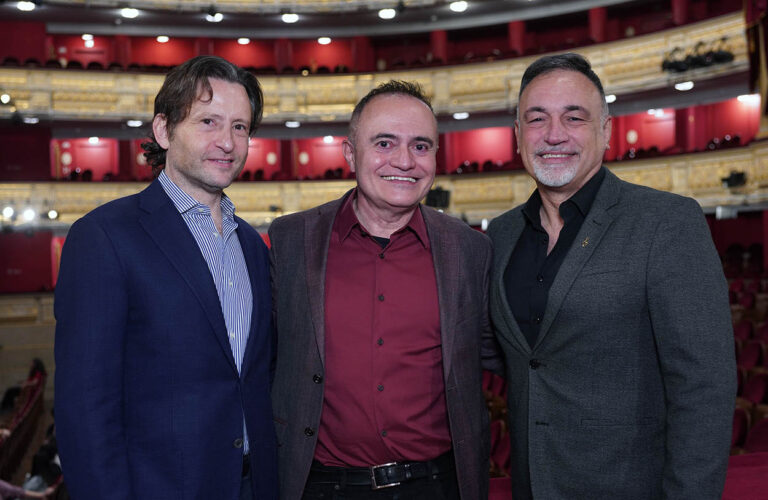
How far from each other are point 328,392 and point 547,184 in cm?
58

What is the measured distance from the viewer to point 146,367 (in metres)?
1.17

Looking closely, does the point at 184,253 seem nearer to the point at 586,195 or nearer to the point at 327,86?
the point at 586,195

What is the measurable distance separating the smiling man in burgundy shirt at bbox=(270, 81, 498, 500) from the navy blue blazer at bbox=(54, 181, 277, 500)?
0.13 m

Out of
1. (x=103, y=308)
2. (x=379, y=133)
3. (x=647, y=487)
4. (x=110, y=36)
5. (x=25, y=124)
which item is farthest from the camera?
(x=110, y=36)

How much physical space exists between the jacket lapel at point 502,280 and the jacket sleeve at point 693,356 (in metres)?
0.25

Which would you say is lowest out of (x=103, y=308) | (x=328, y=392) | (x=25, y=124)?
(x=328, y=392)

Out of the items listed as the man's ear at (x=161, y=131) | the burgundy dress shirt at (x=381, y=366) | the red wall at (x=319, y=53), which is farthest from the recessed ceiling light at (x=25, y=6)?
the burgundy dress shirt at (x=381, y=366)

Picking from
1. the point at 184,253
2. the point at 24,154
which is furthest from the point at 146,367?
the point at 24,154

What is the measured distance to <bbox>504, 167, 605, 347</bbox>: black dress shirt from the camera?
1.31 meters

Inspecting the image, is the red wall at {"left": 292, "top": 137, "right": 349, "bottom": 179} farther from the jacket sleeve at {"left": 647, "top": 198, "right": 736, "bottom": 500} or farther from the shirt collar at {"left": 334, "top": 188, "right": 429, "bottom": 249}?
the jacket sleeve at {"left": 647, "top": 198, "right": 736, "bottom": 500}

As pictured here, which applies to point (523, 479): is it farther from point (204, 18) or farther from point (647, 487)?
point (204, 18)

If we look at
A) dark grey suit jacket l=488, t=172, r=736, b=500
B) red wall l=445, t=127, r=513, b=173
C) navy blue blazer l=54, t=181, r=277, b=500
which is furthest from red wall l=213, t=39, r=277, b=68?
dark grey suit jacket l=488, t=172, r=736, b=500

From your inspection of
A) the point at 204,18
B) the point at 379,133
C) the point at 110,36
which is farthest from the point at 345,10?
the point at 379,133

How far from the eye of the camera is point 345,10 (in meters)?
10.6
